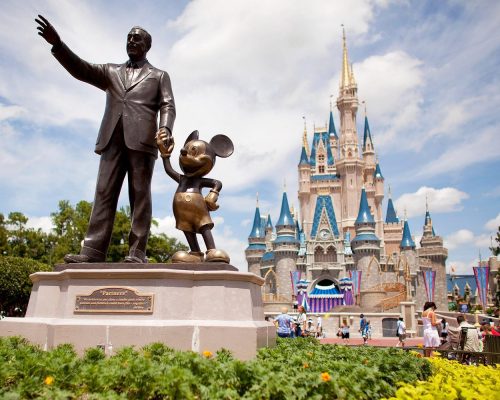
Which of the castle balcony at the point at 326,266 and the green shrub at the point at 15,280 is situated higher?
the castle balcony at the point at 326,266

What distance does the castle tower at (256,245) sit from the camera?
6531 cm

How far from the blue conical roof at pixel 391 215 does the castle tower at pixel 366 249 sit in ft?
47.3

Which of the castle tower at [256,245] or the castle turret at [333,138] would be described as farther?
the castle turret at [333,138]

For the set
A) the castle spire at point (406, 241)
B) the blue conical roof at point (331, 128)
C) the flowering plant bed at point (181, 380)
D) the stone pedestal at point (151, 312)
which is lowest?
the flowering plant bed at point (181, 380)

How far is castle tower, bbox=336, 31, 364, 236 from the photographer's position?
214 ft

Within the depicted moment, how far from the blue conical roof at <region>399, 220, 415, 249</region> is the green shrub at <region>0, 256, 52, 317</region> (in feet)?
165

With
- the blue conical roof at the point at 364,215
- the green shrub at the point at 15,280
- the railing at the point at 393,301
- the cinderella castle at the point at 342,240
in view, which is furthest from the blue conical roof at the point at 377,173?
the green shrub at the point at 15,280

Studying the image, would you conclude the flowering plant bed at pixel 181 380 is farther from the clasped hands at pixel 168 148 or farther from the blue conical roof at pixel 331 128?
the blue conical roof at pixel 331 128

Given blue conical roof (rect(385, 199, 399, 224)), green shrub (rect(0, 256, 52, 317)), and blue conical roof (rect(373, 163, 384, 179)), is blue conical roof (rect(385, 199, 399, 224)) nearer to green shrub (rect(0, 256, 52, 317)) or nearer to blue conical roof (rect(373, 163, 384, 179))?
blue conical roof (rect(373, 163, 384, 179))

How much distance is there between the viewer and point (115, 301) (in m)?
5.18

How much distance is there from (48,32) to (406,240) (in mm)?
61918

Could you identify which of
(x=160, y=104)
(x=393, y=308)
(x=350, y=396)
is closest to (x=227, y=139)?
(x=160, y=104)

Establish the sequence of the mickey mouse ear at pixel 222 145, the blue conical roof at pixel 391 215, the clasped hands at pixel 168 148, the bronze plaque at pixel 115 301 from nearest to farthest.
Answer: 1. the bronze plaque at pixel 115 301
2. the clasped hands at pixel 168 148
3. the mickey mouse ear at pixel 222 145
4. the blue conical roof at pixel 391 215

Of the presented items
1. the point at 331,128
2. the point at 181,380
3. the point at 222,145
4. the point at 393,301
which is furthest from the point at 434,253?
the point at 181,380
